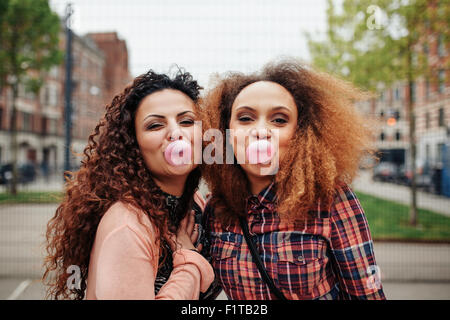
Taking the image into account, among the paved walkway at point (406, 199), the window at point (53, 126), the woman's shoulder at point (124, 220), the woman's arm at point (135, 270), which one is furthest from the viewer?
the window at point (53, 126)

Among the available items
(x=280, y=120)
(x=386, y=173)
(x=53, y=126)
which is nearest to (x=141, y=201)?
(x=280, y=120)

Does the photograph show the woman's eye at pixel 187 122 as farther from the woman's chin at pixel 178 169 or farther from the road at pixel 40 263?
the road at pixel 40 263

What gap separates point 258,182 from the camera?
164 centimetres

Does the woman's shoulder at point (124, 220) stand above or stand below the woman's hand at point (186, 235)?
above

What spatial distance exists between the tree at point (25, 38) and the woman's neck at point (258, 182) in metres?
7.34

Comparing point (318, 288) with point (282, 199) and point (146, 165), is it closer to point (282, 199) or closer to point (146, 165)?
point (282, 199)

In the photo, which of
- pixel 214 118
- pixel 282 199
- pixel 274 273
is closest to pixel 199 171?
pixel 214 118

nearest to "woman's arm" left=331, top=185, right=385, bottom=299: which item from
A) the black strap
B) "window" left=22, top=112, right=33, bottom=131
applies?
the black strap

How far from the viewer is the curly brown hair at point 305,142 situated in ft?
4.83

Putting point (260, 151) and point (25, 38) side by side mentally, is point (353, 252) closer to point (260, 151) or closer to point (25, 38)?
point (260, 151)

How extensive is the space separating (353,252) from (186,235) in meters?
0.73

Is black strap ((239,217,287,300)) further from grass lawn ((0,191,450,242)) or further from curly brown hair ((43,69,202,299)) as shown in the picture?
grass lawn ((0,191,450,242))

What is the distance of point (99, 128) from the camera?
1.65m

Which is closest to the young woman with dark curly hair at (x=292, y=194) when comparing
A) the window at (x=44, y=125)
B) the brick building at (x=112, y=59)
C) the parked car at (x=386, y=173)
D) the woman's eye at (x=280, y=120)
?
the woman's eye at (x=280, y=120)
